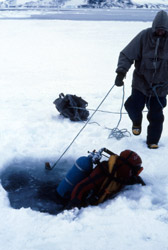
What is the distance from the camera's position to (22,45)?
13.6 m

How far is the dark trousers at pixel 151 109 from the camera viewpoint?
3.75 metres

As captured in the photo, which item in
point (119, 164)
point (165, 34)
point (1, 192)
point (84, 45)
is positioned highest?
point (165, 34)

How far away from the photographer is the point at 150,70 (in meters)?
3.49

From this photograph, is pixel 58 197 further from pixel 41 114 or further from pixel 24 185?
pixel 41 114

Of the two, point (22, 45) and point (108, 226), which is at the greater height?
point (108, 226)

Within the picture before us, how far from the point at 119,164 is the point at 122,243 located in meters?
0.84

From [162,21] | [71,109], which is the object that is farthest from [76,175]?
[71,109]

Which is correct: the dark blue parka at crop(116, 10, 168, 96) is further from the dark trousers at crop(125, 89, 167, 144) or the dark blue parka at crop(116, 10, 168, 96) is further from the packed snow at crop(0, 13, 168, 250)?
the packed snow at crop(0, 13, 168, 250)

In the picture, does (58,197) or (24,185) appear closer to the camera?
(58,197)

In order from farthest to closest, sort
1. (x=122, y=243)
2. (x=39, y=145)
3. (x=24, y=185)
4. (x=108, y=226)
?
(x=39, y=145)
(x=24, y=185)
(x=108, y=226)
(x=122, y=243)

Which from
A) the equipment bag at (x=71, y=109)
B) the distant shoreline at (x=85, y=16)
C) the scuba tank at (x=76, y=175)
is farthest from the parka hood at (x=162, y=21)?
the distant shoreline at (x=85, y=16)

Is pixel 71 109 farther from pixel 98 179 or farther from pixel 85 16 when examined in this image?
pixel 85 16

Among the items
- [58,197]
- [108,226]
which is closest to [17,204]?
[58,197]

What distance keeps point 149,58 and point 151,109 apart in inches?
30.4
